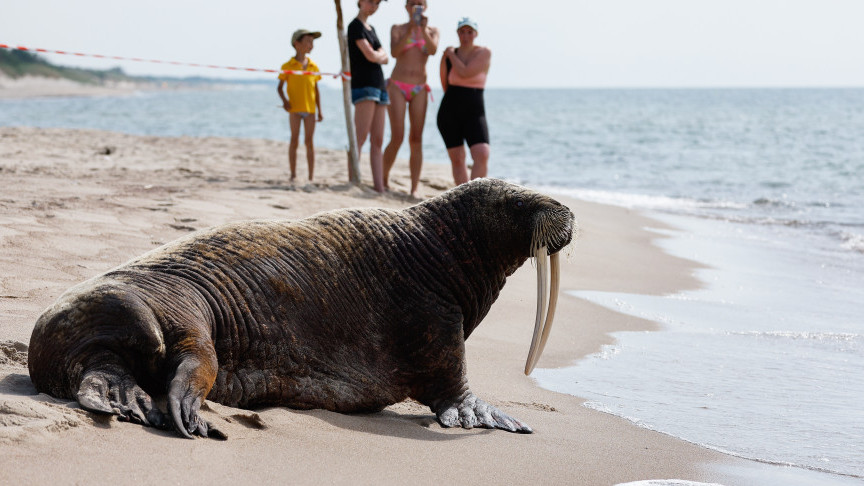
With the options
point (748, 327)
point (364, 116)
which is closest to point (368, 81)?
point (364, 116)

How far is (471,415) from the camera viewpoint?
4.14 metres

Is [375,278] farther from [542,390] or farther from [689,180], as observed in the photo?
[689,180]

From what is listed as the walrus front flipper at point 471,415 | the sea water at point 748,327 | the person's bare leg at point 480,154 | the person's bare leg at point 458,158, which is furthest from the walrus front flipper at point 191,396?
the person's bare leg at point 458,158

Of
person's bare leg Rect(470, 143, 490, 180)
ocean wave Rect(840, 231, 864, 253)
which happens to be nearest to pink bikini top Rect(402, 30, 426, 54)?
person's bare leg Rect(470, 143, 490, 180)

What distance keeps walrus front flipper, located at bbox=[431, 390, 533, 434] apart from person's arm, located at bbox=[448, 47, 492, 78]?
5.70m

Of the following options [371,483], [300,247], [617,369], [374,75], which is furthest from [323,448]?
[374,75]

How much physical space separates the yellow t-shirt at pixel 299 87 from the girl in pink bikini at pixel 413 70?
1.18 meters

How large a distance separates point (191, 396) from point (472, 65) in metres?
6.66

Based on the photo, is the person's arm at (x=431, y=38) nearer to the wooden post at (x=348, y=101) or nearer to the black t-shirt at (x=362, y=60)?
the black t-shirt at (x=362, y=60)

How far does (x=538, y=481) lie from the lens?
343 centimetres

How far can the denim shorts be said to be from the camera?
10.5 metres

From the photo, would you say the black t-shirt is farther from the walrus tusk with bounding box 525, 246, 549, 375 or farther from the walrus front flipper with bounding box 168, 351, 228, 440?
the walrus front flipper with bounding box 168, 351, 228, 440

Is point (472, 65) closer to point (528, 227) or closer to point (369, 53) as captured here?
point (369, 53)

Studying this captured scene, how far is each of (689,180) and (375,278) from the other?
1778 cm
